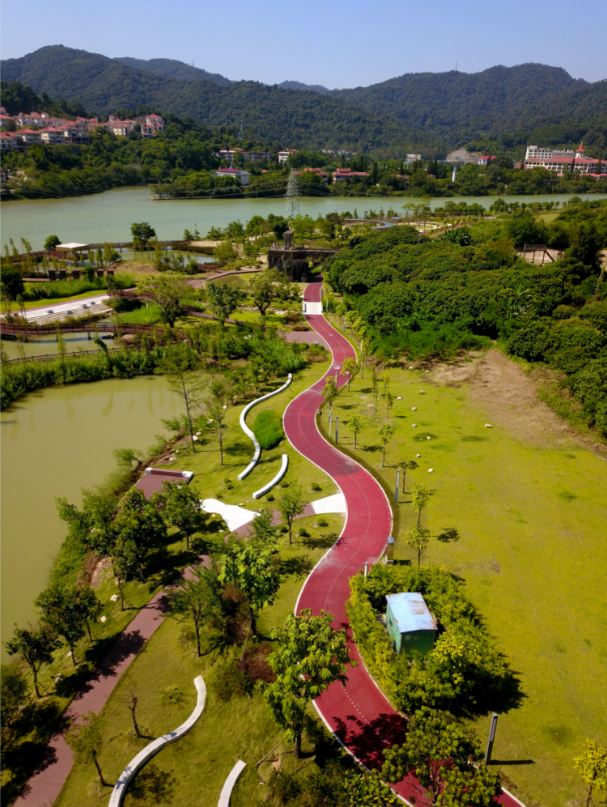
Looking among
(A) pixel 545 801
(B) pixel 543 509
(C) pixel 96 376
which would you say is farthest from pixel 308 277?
(A) pixel 545 801

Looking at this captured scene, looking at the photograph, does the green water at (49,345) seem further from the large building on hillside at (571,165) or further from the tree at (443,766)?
the large building on hillside at (571,165)

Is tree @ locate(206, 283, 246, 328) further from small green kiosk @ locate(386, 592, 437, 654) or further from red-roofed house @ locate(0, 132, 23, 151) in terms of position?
red-roofed house @ locate(0, 132, 23, 151)

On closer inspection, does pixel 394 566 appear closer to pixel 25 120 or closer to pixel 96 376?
pixel 96 376

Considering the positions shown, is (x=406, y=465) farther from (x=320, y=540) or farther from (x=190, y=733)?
(x=190, y=733)

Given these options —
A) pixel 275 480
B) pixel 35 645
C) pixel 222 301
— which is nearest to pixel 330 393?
pixel 275 480

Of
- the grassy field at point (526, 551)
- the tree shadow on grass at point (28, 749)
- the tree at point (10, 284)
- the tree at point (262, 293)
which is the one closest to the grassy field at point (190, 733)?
the tree shadow on grass at point (28, 749)
